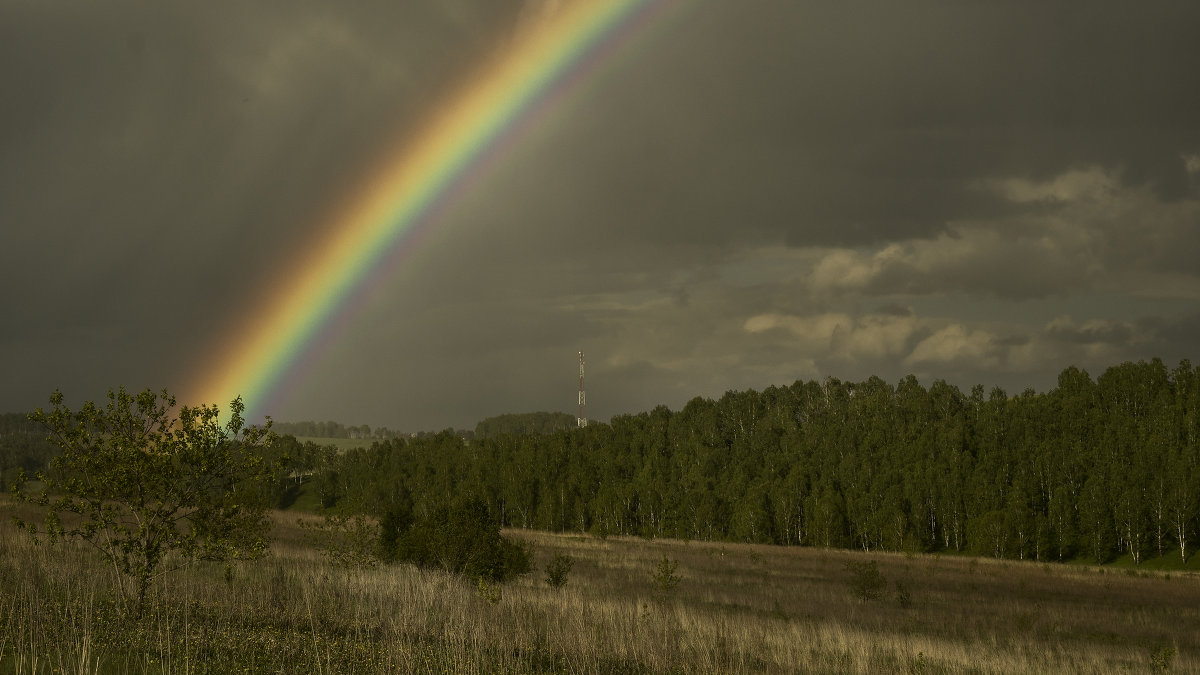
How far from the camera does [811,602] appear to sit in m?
37.0

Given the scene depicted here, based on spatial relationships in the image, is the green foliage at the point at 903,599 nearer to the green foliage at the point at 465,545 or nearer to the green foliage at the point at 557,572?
the green foliage at the point at 557,572

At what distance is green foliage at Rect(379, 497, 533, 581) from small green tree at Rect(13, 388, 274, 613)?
11970 mm

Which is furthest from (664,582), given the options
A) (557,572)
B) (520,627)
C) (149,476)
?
(149,476)

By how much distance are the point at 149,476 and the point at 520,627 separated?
8.62 metres

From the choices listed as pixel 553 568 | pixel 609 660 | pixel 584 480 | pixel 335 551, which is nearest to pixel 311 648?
pixel 609 660

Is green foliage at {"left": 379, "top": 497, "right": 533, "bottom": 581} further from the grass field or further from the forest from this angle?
the forest

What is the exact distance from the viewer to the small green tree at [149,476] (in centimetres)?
1850

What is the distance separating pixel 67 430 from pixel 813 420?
132 metres

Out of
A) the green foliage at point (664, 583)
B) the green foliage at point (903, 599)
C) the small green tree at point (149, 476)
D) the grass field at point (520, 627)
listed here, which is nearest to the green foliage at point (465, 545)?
the grass field at point (520, 627)

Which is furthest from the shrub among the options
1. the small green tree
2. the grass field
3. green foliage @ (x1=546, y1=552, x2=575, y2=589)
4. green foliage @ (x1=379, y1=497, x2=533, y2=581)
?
the small green tree

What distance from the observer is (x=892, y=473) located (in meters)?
110

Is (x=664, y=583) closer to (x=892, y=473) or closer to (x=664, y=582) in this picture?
(x=664, y=582)

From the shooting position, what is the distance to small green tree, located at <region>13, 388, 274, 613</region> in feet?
60.7

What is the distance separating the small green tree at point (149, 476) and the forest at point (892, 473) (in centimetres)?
6101
